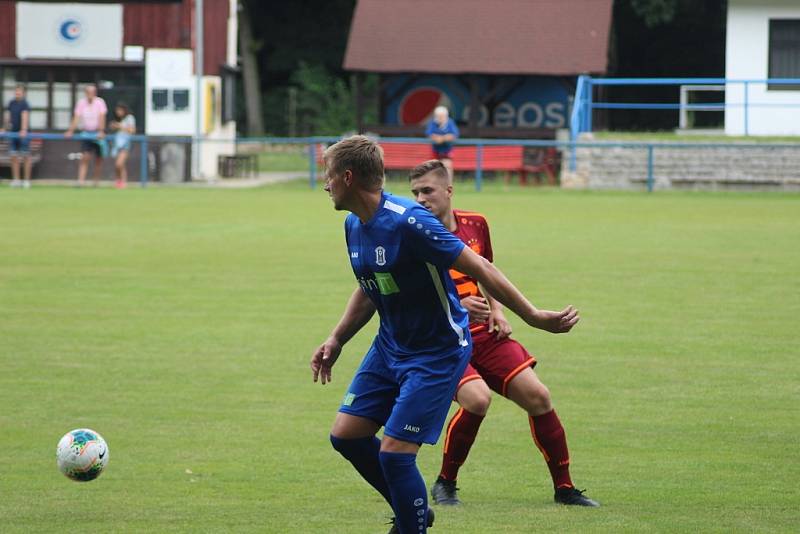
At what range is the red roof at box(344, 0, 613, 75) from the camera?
34.3 meters

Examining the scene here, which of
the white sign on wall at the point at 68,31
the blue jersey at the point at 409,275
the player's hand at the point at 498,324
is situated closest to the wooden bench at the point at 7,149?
the white sign on wall at the point at 68,31

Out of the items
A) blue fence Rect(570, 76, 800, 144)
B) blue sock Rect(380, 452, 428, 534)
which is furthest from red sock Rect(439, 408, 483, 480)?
blue fence Rect(570, 76, 800, 144)

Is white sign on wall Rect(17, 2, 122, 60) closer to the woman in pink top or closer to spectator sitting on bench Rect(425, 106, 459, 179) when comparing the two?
the woman in pink top

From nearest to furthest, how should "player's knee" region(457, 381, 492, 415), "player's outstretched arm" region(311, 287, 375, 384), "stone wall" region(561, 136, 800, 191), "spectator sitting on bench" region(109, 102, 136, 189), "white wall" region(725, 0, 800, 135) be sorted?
Answer: "player's outstretched arm" region(311, 287, 375, 384), "player's knee" region(457, 381, 492, 415), "stone wall" region(561, 136, 800, 191), "spectator sitting on bench" region(109, 102, 136, 189), "white wall" region(725, 0, 800, 135)

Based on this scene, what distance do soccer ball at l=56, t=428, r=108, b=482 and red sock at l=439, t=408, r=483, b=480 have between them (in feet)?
5.61

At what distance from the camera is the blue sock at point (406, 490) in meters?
5.39

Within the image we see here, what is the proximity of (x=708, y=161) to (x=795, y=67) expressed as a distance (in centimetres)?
647

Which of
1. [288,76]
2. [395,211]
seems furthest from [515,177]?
[395,211]

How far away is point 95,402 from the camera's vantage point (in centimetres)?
882

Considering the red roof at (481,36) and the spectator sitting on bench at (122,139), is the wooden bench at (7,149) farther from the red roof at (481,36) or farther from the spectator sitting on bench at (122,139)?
the red roof at (481,36)

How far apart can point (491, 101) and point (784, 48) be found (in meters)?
7.72

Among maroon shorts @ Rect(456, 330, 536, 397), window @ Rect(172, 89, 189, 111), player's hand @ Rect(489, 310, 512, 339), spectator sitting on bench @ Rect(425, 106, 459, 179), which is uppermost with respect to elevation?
window @ Rect(172, 89, 189, 111)

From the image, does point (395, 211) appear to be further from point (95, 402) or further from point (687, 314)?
point (687, 314)

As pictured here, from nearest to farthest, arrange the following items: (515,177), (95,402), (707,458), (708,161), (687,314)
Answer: (707,458)
(95,402)
(687,314)
(708,161)
(515,177)
